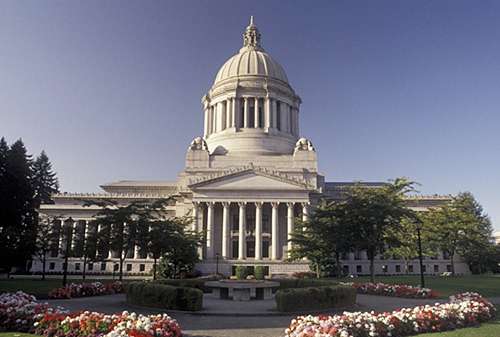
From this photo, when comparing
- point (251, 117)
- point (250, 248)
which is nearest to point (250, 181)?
point (250, 248)

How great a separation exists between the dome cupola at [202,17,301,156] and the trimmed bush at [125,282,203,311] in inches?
2120

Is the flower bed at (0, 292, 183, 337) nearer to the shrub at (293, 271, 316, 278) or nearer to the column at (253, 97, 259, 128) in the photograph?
the shrub at (293, 271, 316, 278)

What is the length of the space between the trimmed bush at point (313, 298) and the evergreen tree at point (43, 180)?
75.6 m

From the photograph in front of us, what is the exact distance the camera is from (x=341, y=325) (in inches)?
535

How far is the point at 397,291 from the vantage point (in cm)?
2728

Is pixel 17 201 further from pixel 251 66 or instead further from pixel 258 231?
Result: pixel 251 66

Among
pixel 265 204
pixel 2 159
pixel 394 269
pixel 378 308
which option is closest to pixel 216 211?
pixel 265 204

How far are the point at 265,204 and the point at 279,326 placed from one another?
46899 millimetres

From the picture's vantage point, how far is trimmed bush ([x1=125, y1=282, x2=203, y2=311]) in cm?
1931

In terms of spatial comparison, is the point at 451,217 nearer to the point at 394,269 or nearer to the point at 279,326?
the point at 394,269

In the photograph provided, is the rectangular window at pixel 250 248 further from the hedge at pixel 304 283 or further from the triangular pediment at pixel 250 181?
the hedge at pixel 304 283

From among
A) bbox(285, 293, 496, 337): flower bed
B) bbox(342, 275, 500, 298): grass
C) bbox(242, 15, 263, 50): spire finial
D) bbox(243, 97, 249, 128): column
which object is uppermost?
bbox(242, 15, 263, 50): spire finial

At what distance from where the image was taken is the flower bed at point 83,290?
24.8 meters

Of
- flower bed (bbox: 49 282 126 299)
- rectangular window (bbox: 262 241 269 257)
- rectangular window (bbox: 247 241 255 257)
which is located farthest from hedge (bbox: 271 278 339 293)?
rectangular window (bbox: 262 241 269 257)
